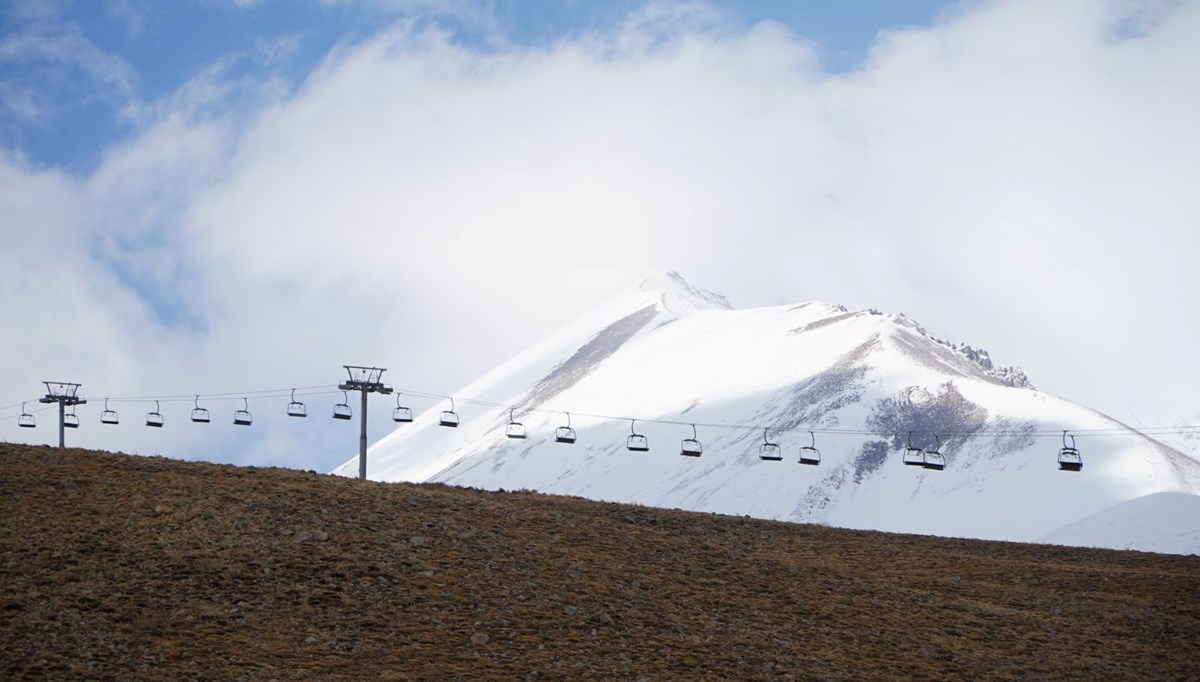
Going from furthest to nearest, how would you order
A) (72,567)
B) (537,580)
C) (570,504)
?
(570,504)
(537,580)
(72,567)

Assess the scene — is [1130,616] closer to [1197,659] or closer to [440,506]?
[1197,659]

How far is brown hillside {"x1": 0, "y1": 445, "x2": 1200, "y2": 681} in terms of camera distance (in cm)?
3188

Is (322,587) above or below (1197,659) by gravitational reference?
above

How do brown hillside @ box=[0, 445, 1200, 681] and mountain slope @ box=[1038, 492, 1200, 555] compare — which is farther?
mountain slope @ box=[1038, 492, 1200, 555]

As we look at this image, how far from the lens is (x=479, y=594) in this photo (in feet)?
119

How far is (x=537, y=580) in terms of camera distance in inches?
1495

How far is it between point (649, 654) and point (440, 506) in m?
12.3

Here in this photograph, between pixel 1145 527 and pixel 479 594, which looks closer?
pixel 479 594

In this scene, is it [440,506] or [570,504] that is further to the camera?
[570,504]

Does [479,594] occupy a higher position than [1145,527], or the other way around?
[1145,527]

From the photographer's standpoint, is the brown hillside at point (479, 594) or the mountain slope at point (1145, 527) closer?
the brown hillside at point (479, 594)

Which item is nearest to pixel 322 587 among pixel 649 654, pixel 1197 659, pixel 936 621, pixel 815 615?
pixel 649 654

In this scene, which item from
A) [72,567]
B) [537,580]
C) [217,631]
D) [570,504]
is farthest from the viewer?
[570,504]

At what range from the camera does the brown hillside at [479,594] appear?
105 feet
